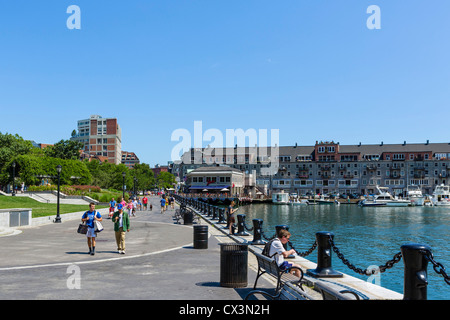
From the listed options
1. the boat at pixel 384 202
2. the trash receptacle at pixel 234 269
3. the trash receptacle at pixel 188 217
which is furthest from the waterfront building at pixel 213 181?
the trash receptacle at pixel 234 269

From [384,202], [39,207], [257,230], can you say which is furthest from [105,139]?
[257,230]

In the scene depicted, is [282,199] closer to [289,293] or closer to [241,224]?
[241,224]

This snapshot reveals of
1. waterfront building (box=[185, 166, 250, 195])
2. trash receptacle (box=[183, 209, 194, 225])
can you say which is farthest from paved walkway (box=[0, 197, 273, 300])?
waterfront building (box=[185, 166, 250, 195])

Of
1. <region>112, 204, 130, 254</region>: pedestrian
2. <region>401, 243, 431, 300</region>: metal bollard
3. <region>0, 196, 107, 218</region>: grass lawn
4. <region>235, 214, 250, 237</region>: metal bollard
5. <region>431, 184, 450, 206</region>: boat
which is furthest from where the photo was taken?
<region>431, 184, 450, 206</region>: boat

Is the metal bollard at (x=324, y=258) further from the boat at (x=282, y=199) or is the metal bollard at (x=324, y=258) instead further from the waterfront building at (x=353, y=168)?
the waterfront building at (x=353, y=168)

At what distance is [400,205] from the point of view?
10019cm

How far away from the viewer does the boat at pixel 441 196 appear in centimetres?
10244

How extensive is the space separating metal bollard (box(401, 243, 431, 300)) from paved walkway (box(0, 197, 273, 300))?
11.7 feet

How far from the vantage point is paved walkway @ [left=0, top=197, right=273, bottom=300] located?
927 cm

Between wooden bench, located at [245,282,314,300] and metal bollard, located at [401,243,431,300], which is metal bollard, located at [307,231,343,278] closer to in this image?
wooden bench, located at [245,282,314,300]

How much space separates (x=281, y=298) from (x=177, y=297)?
2.37m

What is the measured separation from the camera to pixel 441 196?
360ft
